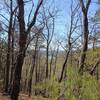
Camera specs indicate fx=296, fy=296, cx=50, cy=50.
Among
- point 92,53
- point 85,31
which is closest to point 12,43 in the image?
point 85,31

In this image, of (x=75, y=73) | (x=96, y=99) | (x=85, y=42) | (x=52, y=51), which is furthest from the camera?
→ (x=52, y=51)

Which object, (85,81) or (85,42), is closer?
(85,81)

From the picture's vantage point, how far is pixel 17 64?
45.0 ft

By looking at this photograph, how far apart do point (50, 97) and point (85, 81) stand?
74cm

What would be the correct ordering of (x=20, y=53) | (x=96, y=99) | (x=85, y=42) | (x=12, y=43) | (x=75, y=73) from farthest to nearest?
(x=12, y=43) → (x=85, y=42) → (x=20, y=53) → (x=75, y=73) → (x=96, y=99)

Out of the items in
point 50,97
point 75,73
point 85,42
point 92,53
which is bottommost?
point 50,97

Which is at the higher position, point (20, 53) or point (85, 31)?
point (85, 31)

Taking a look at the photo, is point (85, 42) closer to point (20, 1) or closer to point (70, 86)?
point (20, 1)

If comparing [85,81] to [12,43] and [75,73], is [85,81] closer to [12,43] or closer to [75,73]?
[75,73]

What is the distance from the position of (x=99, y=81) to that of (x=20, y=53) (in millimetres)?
8718

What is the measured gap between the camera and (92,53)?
5512mm

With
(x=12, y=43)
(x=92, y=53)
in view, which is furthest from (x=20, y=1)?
(x=12, y=43)

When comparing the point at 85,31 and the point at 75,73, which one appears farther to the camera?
the point at 85,31

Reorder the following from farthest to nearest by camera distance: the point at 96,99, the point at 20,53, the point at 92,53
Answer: the point at 20,53, the point at 92,53, the point at 96,99
